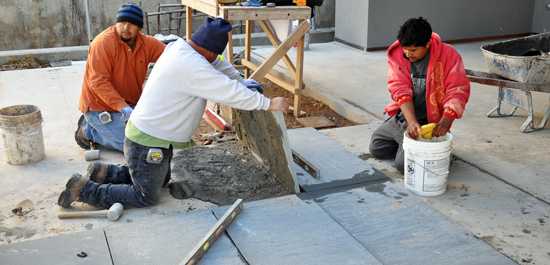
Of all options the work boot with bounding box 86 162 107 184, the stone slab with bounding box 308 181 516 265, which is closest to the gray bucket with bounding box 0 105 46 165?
the work boot with bounding box 86 162 107 184

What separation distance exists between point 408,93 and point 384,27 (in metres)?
5.44

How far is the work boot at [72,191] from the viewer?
329cm

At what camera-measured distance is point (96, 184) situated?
3412 millimetres

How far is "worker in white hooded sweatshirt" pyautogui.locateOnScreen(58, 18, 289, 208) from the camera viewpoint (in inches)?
122

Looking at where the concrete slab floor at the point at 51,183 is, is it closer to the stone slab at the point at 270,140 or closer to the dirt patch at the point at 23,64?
the stone slab at the point at 270,140

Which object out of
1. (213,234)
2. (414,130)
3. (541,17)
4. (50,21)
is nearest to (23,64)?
(50,21)

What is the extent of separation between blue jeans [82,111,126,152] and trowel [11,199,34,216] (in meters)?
1.05

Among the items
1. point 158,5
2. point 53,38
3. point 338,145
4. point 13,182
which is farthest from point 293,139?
point 53,38

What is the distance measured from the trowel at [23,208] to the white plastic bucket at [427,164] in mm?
2784

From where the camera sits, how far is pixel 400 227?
3166 millimetres

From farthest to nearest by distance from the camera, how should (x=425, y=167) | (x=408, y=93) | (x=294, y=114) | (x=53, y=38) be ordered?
1. (x=53, y=38)
2. (x=294, y=114)
3. (x=408, y=93)
4. (x=425, y=167)

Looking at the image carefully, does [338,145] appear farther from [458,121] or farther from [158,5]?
[158,5]

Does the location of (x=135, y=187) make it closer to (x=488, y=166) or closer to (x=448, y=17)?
(x=488, y=166)

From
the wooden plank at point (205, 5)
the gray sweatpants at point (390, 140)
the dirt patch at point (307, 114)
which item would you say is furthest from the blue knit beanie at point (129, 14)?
the gray sweatpants at point (390, 140)
